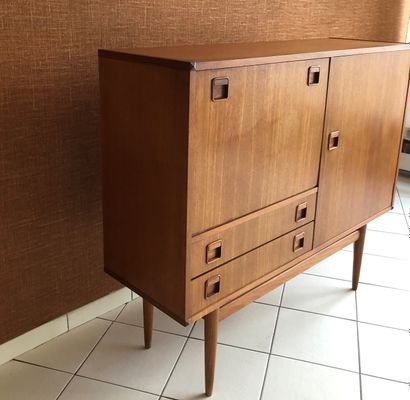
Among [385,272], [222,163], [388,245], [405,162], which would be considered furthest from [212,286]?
[405,162]

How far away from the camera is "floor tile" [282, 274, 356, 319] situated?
2021mm

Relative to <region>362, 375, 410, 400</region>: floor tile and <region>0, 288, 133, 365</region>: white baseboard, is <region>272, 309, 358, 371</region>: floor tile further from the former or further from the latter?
<region>0, 288, 133, 365</region>: white baseboard

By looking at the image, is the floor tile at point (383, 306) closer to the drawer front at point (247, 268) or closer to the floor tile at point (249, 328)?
the floor tile at point (249, 328)

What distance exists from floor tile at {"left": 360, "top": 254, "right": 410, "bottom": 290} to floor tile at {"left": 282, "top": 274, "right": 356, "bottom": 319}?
144 millimetres

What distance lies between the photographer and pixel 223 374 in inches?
64.6

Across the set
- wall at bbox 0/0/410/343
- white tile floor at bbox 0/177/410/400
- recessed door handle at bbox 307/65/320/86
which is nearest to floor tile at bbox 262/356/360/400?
white tile floor at bbox 0/177/410/400

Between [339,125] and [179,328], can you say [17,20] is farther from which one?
[179,328]

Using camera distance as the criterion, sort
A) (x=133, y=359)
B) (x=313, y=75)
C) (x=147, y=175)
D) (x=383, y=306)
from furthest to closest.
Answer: (x=383, y=306) < (x=133, y=359) < (x=313, y=75) < (x=147, y=175)

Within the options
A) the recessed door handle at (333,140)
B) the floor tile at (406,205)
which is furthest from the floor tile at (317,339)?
the floor tile at (406,205)

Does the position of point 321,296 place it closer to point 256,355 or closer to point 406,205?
point 256,355

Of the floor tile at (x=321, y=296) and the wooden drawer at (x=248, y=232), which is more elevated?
the wooden drawer at (x=248, y=232)

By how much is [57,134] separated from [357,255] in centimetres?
128

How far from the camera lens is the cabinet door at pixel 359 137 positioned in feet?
5.26

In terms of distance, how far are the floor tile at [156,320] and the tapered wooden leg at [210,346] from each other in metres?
0.33
